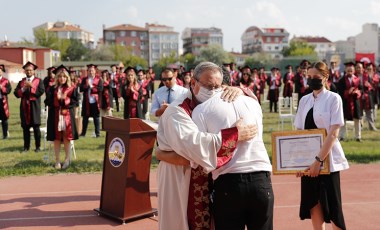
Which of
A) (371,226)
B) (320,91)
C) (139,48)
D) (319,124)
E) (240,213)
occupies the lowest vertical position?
(371,226)

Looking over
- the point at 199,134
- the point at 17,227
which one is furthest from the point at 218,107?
the point at 17,227

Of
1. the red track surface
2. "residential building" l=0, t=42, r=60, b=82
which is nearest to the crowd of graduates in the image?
Answer: the red track surface

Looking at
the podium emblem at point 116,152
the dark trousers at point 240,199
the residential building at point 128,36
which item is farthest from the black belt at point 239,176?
the residential building at point 128,36

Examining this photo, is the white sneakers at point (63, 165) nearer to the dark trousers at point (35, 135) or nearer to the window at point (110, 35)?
the dark trousers at point (35, 135)

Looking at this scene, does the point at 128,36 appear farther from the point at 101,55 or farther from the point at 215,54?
the point at 215,54

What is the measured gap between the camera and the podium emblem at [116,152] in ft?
20.0

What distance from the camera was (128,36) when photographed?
144375 mm

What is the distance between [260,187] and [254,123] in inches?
16.9

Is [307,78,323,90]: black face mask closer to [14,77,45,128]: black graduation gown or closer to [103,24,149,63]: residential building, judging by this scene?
[14,77,45,128]: black graduation gown

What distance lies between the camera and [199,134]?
3158 millimetres

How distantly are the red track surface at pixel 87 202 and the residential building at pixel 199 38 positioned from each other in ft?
486

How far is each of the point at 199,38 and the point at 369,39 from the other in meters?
56.3

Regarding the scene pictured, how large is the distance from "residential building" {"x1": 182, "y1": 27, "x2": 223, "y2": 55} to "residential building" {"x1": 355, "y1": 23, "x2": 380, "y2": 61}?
1961 inches

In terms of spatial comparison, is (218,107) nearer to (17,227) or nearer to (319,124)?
(319,124)
